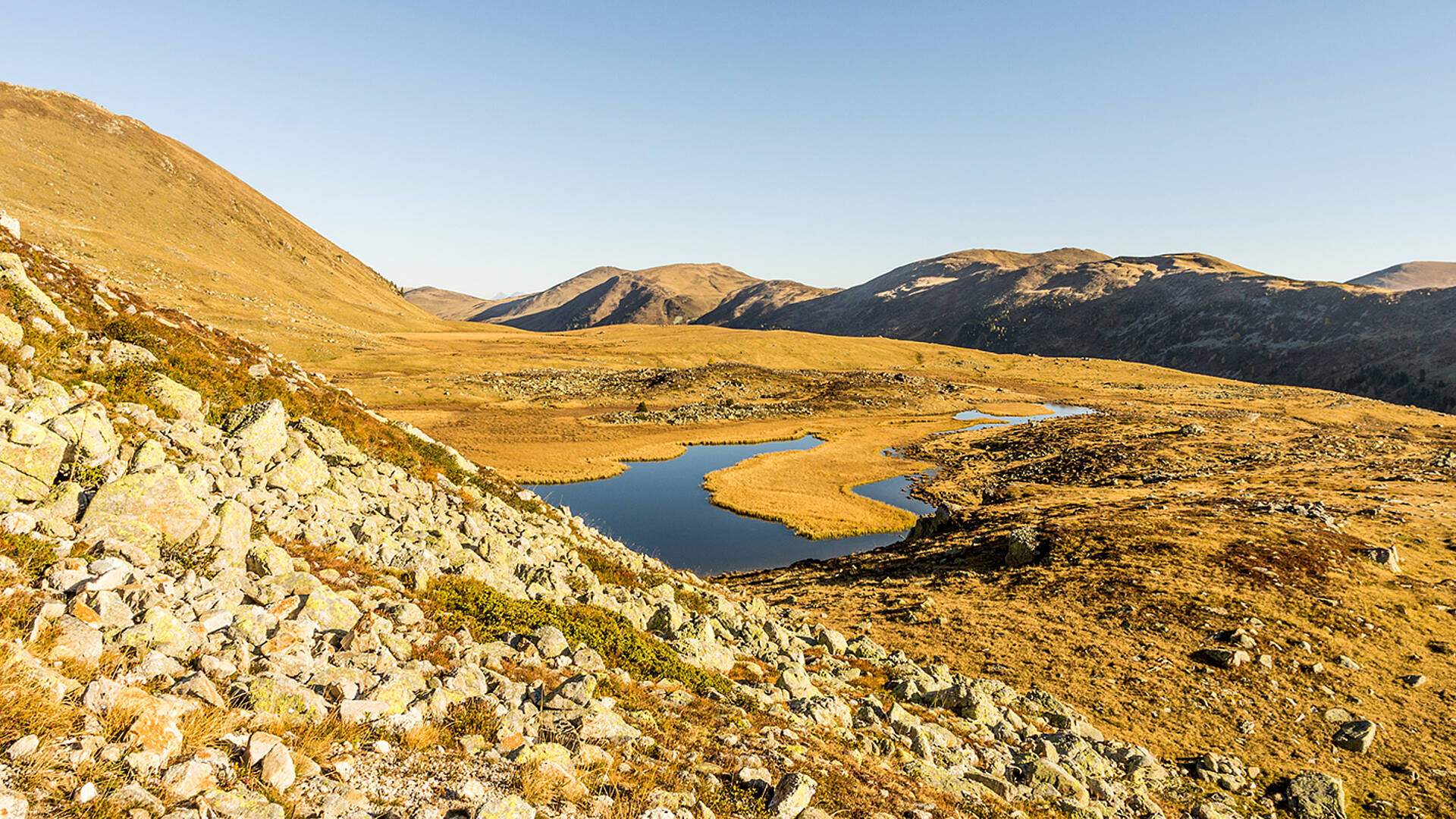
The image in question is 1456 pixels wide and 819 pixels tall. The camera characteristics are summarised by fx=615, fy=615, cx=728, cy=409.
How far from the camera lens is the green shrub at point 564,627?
1187 centimetres

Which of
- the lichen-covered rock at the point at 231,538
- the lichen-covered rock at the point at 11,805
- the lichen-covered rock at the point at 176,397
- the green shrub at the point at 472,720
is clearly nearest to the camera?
the lichen-covered rock at the point at 11,805

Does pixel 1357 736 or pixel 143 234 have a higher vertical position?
pixel 143 234

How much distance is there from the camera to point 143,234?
161 metres

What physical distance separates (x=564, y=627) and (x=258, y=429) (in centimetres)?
859

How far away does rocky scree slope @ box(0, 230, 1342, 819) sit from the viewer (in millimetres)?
5953

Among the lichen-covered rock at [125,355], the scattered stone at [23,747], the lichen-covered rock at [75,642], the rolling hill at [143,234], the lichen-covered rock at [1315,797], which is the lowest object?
the lichen-covered rock at [1315,797]

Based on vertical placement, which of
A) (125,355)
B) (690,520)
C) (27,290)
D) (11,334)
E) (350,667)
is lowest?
(690,520)

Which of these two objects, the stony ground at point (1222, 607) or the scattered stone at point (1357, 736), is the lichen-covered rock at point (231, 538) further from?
the scattered stone at point (1357, 736)

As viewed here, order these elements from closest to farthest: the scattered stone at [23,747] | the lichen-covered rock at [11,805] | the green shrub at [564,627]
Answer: the lichen-covered rock at [11,805] < the scattered stone at [23,747] < the green shrub at [564,627]

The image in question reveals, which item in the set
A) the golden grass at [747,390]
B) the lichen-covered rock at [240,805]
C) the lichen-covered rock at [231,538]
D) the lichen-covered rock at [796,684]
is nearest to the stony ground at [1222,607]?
the lichen-covered rock at [796,684]

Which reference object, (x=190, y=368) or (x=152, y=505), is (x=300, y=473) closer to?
(x=152, y=505)

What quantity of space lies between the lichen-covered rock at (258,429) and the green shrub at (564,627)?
5259 millimetres

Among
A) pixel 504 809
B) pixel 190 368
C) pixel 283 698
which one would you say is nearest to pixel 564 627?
pixel 283 698

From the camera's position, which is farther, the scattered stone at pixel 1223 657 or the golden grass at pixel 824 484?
the golden grass at pixel 824 484
